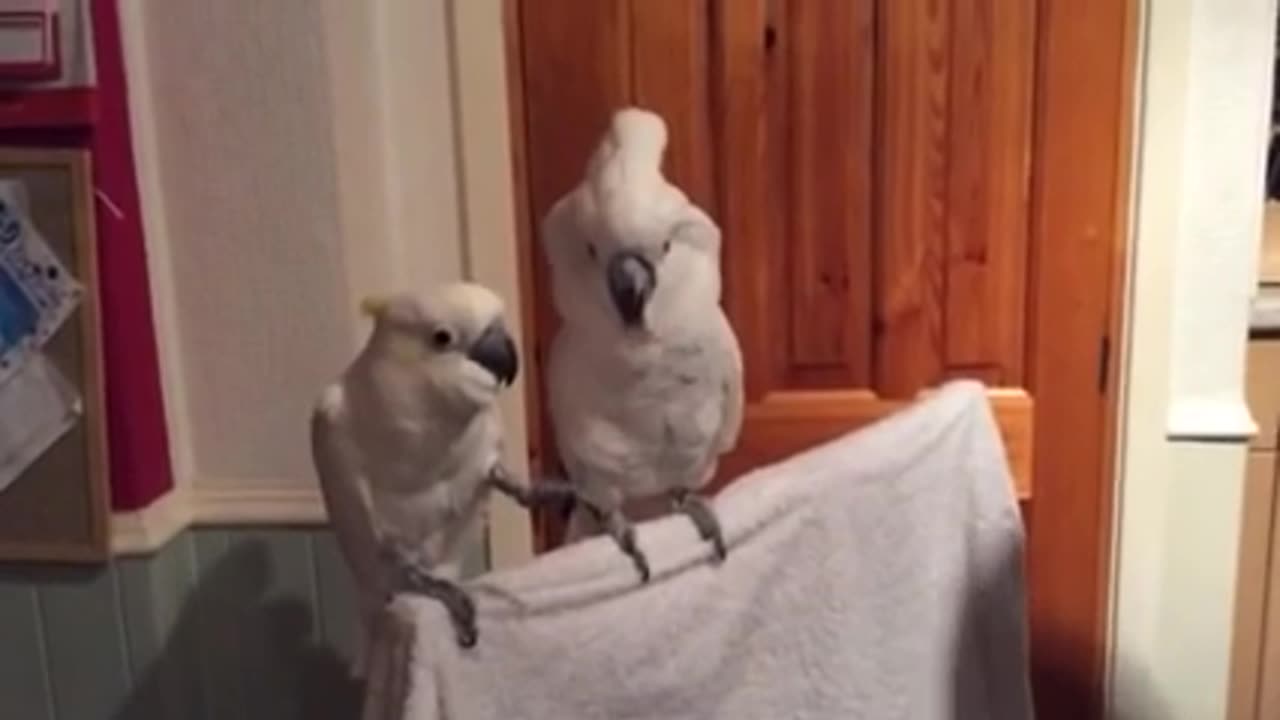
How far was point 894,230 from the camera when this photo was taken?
1700 mm

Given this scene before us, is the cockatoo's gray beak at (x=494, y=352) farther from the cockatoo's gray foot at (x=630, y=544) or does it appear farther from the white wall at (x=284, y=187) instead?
the white wall at (x=284, y=187)

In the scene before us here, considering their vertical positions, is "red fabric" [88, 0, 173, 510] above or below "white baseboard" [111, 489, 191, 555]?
above

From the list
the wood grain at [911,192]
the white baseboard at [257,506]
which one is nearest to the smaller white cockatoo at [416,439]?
the white baseboard at [257,506]

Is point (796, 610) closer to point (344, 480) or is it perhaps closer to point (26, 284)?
point (344, 480)

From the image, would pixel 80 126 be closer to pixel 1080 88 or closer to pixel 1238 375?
pixel 1080 88

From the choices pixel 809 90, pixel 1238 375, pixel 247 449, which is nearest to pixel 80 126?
pixel 247 449

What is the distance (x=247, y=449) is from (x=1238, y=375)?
105cm

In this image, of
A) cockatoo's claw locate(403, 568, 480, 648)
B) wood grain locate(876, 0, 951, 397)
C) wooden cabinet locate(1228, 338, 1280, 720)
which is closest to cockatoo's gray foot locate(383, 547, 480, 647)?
cockatoo's claw locate(403, 568, 480, 648)

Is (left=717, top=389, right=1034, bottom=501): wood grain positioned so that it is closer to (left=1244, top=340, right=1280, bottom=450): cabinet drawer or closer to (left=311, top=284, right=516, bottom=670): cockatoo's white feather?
(left=1244, top=340, right=1280, bottom=450): cabinet drawer

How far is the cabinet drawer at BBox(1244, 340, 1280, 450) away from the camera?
186cm

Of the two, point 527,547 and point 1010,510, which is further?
point 527,547

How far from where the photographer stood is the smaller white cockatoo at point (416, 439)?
118cm

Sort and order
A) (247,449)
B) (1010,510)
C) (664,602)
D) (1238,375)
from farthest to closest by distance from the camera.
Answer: (1238,375) < (247,449) < (1010,510) < (664,602)

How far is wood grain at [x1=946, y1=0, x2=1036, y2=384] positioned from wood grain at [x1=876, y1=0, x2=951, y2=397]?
0.01 meters
